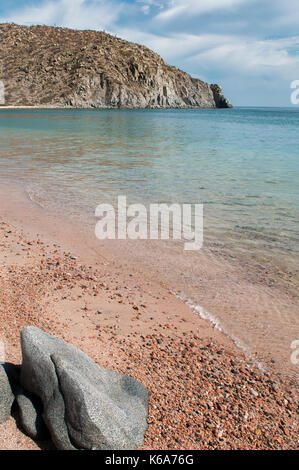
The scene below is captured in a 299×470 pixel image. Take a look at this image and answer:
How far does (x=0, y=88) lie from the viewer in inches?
4250

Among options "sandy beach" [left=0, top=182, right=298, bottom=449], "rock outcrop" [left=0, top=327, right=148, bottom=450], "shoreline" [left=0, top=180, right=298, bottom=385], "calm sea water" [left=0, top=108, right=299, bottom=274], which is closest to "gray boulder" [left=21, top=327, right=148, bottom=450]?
"rock outcrop" [left=0, top=327, right=148, bottom=450]

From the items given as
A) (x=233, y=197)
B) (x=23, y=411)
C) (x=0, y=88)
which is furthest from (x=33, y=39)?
(x=23, y=411)

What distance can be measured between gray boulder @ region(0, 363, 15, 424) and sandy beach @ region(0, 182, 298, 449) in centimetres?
8

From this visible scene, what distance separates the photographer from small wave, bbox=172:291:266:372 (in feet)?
15.3

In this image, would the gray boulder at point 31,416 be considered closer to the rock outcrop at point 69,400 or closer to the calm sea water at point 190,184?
the rock outcrop at point 69,400

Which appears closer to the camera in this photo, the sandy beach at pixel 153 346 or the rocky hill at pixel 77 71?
the sandy beach at pixel 153 346

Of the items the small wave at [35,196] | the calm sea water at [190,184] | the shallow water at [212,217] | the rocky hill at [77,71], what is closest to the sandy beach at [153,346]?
the shallow water at [212,217]

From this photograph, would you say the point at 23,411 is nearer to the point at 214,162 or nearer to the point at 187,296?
the point at 187,296

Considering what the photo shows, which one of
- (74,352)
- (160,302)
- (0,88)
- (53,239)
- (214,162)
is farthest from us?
(0,88)

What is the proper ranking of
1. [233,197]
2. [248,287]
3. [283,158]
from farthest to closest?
[283,158] < [233,197] < [248,287]

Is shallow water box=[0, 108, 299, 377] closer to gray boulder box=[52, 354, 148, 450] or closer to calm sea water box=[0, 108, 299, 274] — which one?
A: calm sea water box=[0, 108, 299, 274]

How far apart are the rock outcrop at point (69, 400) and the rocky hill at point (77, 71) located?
118 metres

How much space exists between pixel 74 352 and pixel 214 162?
1809cm

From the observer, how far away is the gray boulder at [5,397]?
10.6ft
